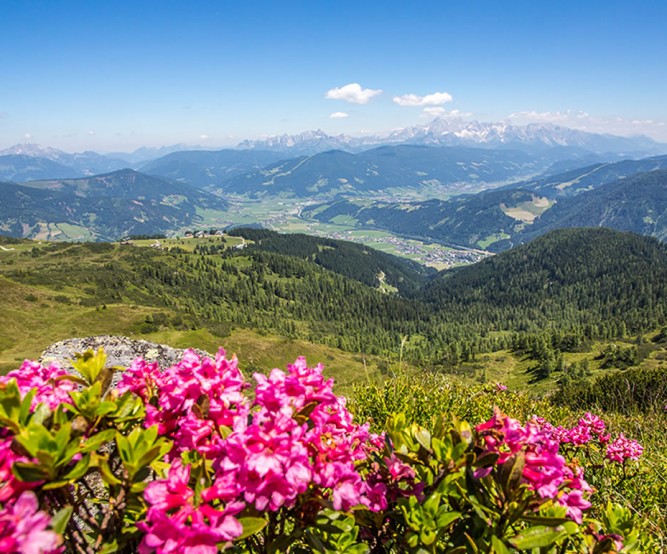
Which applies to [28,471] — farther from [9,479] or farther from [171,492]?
[171,492]

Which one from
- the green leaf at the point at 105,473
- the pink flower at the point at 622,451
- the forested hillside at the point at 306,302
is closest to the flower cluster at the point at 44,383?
the green leaf at the point at 105,473

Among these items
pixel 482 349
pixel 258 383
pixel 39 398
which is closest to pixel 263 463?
pixel 258 383

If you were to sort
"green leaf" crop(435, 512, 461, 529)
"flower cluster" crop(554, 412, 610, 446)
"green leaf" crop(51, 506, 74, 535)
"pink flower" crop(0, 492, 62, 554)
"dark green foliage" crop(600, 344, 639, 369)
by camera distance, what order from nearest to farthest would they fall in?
1. "pink flower" crop(0, 492, 62, 554)
2. "green leaf" crop(51, 506, 74, 535)
3. "green leaf" crop(435, 512, 461, 529)
4. "flower cluster" crop(554, 412, 610, 446)
5. "dark green foliage" crop(600, 344, 639, 369)

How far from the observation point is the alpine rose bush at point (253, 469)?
179cm

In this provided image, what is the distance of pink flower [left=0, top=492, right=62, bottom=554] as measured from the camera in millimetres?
1283

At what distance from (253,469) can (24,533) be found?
813 mm

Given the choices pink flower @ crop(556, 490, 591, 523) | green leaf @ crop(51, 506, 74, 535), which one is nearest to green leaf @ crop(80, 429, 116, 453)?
green leaf @ crop(51, 506, 74, 535)

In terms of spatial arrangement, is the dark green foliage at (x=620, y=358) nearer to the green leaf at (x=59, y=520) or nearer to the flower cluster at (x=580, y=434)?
the flower cluster at (x=580, y=434)

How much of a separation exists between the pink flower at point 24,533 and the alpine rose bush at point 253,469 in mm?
187

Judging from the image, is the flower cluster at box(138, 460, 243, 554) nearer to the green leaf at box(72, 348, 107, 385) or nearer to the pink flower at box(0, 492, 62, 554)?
the pink flower at box(0, 492, 62, 554)

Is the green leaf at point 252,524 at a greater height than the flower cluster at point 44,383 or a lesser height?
lesser

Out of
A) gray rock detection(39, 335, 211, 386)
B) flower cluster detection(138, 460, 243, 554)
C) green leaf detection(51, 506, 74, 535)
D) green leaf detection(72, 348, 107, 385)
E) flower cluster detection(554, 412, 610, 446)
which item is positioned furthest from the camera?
gray rock detection(39, 335, 211, 386)

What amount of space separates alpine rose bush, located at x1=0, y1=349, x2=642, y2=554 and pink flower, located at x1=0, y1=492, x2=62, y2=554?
0.62 feet

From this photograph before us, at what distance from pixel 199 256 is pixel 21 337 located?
422ft
